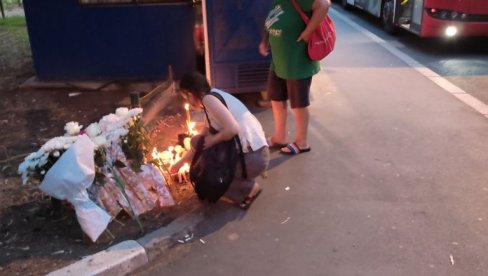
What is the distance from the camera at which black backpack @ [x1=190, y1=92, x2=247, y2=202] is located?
385cm

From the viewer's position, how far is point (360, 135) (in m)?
5.48

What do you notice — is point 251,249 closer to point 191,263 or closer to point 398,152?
point 191,263

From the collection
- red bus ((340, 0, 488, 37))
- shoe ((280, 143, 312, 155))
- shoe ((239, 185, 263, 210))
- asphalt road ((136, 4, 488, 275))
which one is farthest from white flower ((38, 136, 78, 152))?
red bus ((340, 0, 488, 37))

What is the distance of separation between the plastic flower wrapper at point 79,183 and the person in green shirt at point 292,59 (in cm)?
199

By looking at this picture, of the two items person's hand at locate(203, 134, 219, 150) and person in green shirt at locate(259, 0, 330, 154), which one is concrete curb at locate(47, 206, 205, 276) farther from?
person in green shirt at locate(259, 0, 330, 154)

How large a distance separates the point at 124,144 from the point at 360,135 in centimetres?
266

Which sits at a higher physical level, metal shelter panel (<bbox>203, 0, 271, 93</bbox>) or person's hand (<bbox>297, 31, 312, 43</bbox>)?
person's hand (<bbox>297, 31, 312, 43</bbox>)

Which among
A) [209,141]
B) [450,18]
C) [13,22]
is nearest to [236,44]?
[209,141]

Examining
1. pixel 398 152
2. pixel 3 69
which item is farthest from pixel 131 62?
pixel 398 152

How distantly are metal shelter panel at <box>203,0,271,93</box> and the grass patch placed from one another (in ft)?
28.1

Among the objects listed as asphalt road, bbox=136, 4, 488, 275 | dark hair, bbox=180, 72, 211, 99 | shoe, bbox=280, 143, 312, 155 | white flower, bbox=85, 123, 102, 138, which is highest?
dark hair, bbox=180, 72, 211, 99

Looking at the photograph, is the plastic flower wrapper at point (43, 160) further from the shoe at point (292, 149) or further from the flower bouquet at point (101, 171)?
the shoe at point (292, 149)

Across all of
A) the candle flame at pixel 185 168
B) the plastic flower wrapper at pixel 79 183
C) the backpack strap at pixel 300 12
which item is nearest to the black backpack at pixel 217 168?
the candle flame at pixel 185 168

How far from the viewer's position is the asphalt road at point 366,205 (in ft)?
11.1
